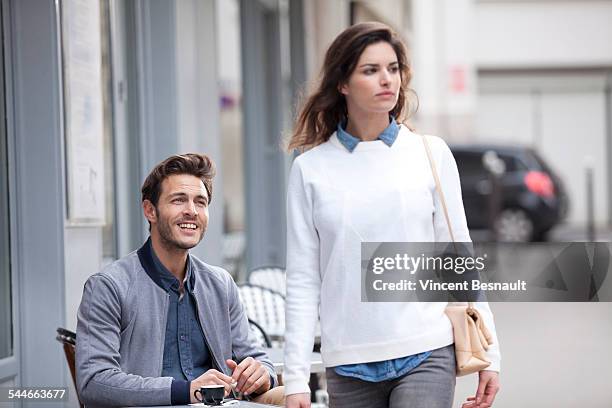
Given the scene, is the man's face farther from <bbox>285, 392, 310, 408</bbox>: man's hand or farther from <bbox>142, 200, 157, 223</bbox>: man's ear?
<bbox>285, 392, 310, 408</bbox>: man's hand

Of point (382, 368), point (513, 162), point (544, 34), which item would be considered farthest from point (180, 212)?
point (544, 34)

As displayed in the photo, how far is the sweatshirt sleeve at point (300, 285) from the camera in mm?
3094

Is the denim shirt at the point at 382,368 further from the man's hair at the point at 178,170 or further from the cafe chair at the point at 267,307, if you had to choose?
the cafe chair at the point at 267,307

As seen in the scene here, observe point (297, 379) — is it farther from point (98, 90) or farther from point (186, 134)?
point (186, 134)

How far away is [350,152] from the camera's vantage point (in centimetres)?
320

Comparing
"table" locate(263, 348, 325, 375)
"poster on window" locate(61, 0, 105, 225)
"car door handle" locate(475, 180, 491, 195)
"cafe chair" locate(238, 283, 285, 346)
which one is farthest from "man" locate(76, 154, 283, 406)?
"car door handle" locate(475, 180, 491, 195)

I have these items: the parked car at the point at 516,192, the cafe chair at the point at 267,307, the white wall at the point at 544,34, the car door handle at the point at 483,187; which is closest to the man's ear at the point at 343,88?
the cafe chair at the point at 267,307

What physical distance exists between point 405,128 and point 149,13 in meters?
3.79

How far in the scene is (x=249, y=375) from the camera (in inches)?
142

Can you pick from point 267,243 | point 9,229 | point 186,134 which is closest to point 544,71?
point 267,243

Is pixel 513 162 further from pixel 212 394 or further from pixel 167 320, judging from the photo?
pixel 212 394

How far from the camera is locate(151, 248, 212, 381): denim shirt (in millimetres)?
3588

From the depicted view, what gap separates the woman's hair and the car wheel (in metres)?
19.0

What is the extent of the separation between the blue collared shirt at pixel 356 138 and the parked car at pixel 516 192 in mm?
18641
